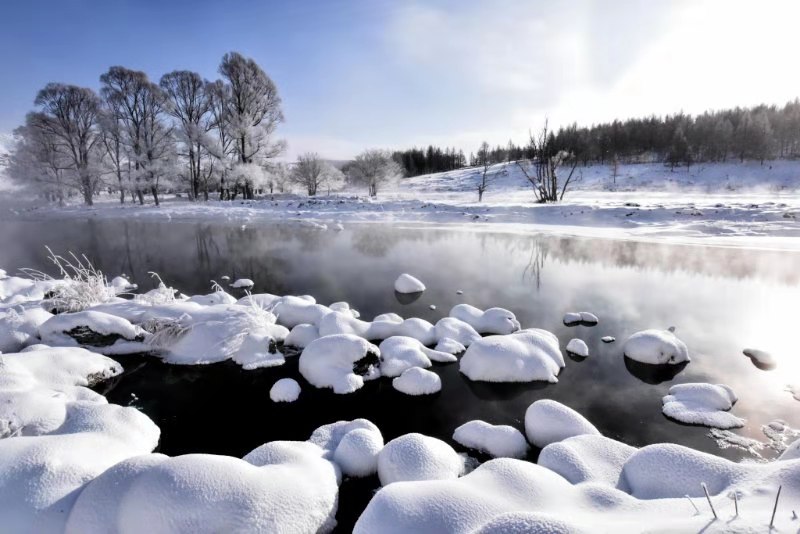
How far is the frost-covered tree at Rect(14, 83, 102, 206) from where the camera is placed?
27.7 metres

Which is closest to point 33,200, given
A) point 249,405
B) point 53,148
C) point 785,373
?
point 53,148

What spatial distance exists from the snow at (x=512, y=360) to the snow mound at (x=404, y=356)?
434 mm

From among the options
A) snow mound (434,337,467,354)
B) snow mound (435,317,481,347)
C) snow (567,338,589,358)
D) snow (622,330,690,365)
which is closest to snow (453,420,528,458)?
snow mound (434,337,467,354)

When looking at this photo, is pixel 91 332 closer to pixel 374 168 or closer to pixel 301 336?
pixel 301 336

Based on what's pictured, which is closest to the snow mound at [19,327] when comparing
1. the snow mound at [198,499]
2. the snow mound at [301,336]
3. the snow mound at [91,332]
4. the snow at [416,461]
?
the snow mound at [91,332]

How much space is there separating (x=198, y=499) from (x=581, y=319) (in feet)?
21.6

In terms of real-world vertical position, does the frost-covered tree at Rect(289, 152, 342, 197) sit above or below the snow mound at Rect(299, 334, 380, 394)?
above

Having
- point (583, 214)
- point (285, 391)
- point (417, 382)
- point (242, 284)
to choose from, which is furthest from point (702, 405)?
point (583, 214)

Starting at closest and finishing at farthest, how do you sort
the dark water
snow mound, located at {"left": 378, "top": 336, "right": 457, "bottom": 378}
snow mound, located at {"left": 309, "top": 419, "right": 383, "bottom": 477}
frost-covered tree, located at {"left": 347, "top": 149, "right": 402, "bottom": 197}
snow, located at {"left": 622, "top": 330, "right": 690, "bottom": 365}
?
snow mound, located at {"left": 309, "top": 419, "right": 383, "bottom": 477}
the dark water
snow mound, located at {"left": 378, "top": 336, "right": 457, "bottom": 378}
snow, located at {"left": 622, "top": 330, "right": 690, "bottom": 365}
frost-covered tree, located at {"left": 347, "top": 149, "right": 402, "bottom": 197}

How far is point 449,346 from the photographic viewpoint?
19.0 feet

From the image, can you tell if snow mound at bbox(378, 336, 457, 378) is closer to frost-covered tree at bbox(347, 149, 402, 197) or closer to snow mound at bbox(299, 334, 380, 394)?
snow mound at bbox(299, 334, 380, 394)

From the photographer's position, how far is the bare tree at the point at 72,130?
27562mm

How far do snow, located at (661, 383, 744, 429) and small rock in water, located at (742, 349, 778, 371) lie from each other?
1.39 m

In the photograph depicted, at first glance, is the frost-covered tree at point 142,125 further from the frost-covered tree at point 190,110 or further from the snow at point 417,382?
the snow at point 417,382
